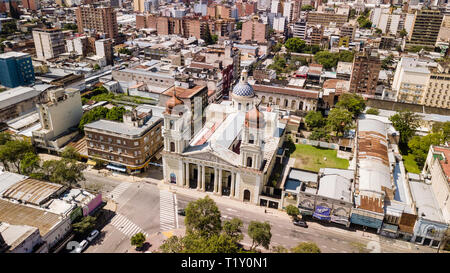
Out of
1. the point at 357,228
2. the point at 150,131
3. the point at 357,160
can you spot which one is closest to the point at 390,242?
the point at 357,228

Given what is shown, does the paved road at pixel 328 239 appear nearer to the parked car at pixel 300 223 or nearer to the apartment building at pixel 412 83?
the parked car at pixel 300 223

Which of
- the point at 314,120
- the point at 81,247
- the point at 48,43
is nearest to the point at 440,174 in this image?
the point at 314,120

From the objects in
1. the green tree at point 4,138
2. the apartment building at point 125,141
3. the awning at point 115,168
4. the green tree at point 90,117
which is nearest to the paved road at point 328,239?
the apartment building at point 125,141

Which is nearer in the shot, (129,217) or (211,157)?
(129,217)

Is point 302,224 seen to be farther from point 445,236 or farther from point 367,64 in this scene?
point 367,64

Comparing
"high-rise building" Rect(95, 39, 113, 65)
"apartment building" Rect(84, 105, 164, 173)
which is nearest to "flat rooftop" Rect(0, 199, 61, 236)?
"apartment building" Rect(84, 105, 164, 173)

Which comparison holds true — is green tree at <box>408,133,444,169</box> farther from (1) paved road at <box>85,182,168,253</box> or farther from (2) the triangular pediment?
(1) paved road at <box>85,182,168,253</box>

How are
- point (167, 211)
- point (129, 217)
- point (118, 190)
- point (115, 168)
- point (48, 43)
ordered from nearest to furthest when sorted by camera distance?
point (129, 217), point (167, 211), point (118, 190), point (115, 168), point (48, 43)

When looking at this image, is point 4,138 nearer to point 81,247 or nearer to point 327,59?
point 81,247
